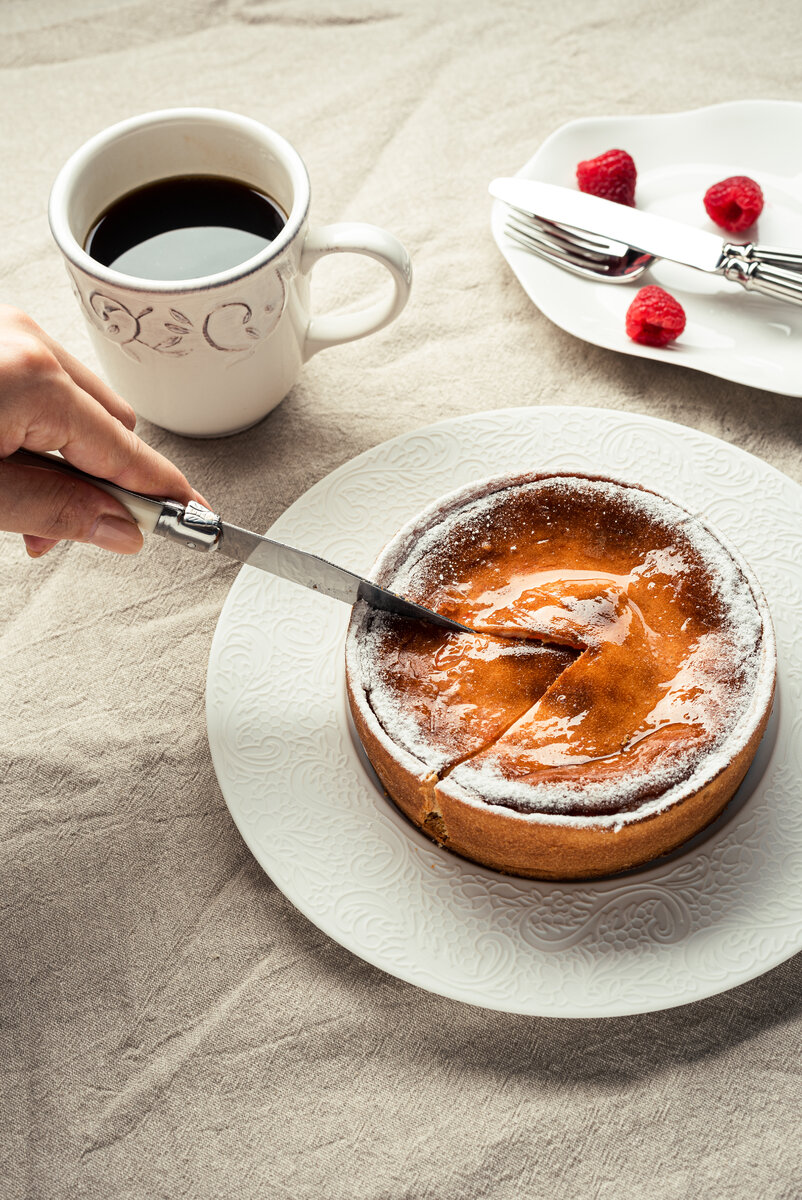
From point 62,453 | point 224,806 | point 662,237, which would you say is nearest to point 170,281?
point 62,453

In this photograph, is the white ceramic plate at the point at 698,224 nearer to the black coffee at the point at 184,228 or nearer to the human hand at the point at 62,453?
the black coffee at the point at 184,228

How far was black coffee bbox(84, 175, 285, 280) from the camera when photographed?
1.93m

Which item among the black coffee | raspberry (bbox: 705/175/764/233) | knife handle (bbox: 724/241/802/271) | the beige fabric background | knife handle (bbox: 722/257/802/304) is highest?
raspberry (bbox: 705/175/764/233)

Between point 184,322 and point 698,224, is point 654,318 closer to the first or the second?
point 698,224

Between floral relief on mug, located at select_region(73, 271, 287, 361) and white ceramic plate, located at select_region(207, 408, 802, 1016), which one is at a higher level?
floral relief on mug, located at select_region(73, 271, 287, 361)

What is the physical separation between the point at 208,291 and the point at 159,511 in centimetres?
44

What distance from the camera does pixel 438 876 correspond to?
4.94ft

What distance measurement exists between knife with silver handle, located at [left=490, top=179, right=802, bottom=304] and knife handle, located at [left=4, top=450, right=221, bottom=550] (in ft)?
3.82

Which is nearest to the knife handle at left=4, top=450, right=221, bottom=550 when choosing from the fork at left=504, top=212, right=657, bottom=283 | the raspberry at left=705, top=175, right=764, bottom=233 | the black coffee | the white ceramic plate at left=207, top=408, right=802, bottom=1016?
the white ceramic plate at left=207, top=408, right=802, bottom=1016

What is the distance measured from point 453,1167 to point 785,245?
76.9 inches

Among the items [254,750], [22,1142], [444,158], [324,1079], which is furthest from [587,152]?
[22,1142]

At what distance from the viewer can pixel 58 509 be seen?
4.94 feet

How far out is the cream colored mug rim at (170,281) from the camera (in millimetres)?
1702

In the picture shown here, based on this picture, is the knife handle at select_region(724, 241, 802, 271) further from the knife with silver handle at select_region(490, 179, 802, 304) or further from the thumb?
the thumb
